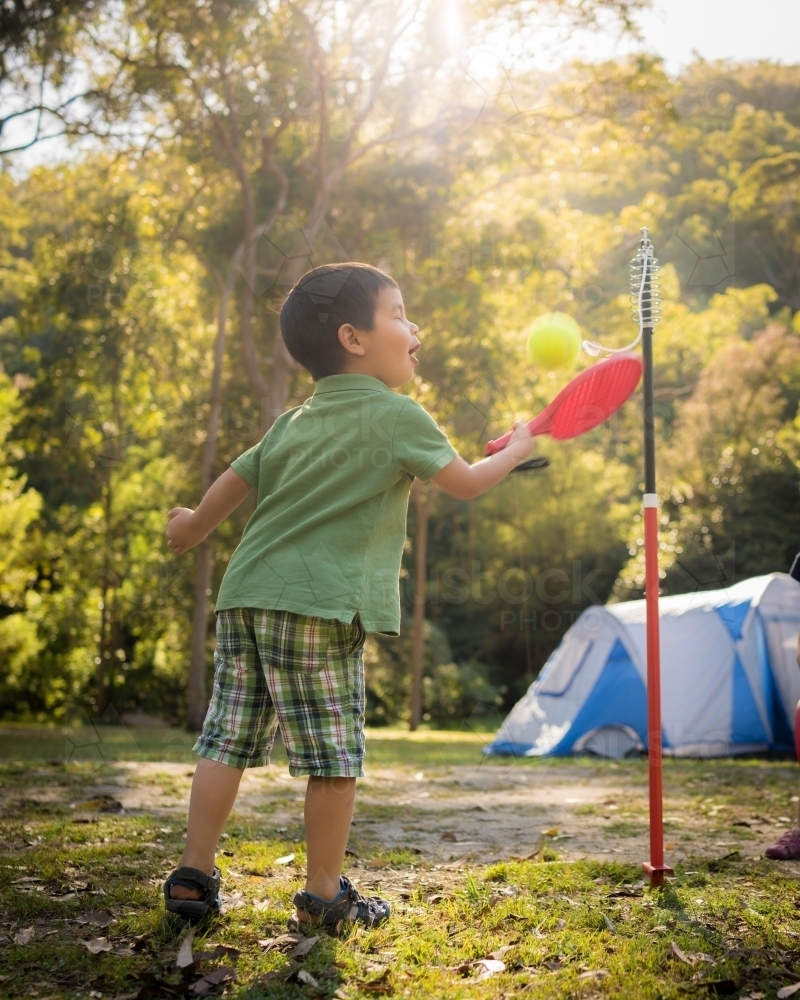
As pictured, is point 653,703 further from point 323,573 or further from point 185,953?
point 185,953

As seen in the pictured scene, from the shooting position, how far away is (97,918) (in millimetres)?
2203

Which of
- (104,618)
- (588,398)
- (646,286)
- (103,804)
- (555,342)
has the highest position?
(646,286)

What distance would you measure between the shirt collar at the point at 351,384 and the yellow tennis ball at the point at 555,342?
2.68ft

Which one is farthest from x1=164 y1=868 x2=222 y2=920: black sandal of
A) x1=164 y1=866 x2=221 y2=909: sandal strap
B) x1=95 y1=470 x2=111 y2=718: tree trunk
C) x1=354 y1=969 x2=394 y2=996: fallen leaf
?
x1=95 y1=470 x2=111 y2=718: tree trunk

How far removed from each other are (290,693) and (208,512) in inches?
23.3

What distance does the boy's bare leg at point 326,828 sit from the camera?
2180mm

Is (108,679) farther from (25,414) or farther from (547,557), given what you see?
(547,557)

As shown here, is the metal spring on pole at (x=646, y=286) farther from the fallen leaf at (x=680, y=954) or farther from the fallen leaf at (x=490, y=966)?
the fallen leaf at (x=490, y=966)

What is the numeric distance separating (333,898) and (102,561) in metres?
18.3

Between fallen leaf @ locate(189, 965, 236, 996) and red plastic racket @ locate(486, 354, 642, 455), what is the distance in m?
1.34

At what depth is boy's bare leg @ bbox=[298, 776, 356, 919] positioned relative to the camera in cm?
218

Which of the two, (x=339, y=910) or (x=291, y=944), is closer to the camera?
(x=291, y=944)

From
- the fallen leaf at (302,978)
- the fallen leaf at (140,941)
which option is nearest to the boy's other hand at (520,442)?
the fallen leaf at (302,978)

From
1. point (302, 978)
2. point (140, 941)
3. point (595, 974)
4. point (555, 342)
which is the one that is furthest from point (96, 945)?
point (555, 342)
